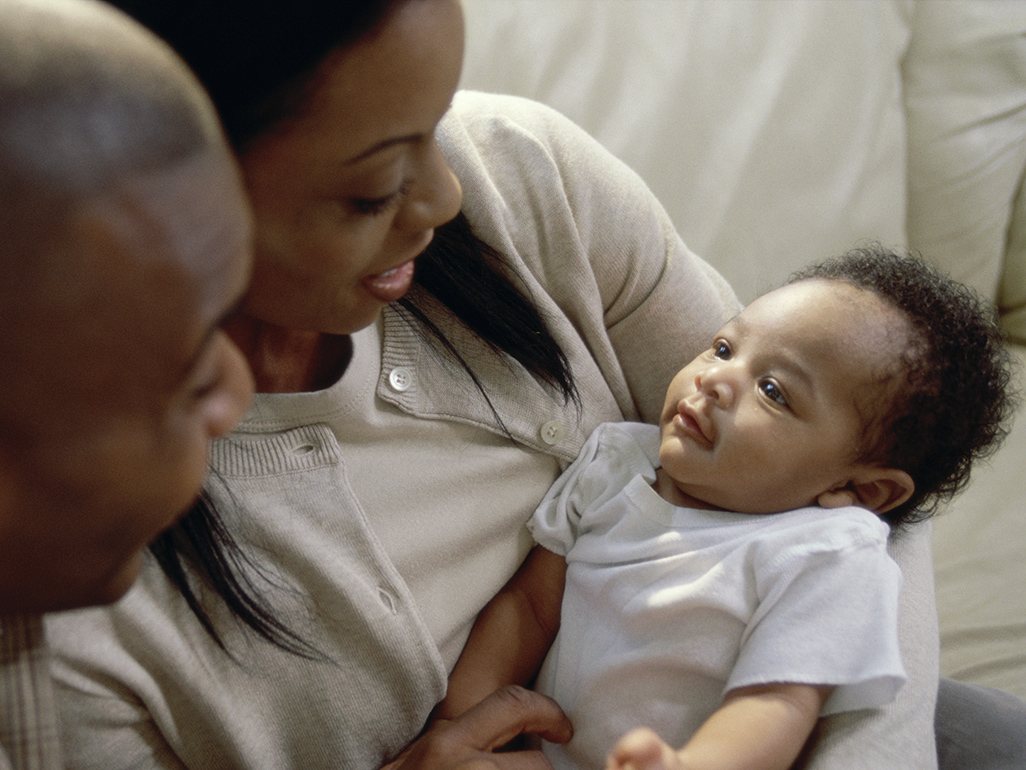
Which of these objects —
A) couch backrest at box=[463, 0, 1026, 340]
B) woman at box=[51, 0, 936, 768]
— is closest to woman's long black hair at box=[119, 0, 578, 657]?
woman at box=[51, 0, 936, 768]

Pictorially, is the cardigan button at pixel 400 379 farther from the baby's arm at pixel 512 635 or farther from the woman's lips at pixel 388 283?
the baby's arm at pixel 512 635

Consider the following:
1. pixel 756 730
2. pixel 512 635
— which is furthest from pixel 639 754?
pixel 512 635

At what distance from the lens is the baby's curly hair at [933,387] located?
34.0 inches

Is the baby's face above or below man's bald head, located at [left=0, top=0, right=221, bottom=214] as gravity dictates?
below

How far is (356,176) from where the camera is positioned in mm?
592

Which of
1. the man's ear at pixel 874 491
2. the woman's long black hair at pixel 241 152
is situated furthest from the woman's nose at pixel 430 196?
the man's ear at pixel 874 491

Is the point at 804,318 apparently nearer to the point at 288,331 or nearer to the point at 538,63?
the point at 288,331

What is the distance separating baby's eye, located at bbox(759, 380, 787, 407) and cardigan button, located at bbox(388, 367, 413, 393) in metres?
0.36

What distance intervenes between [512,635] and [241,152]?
1.89 ft

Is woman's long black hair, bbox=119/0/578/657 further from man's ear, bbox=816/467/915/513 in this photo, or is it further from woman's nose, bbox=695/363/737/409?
man's ear, bbox=816/467/915/513

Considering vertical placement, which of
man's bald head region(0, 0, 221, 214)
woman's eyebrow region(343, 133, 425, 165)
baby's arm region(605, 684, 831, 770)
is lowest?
baby's arm region(605, 684, 831, 770)

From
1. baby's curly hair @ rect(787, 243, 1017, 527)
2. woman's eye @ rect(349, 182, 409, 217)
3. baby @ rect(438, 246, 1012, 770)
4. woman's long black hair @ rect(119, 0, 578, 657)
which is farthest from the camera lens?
baby's curly hair @ rect(787, 243, 1017, 527)

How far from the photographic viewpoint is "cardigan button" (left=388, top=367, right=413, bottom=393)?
0.84 meters

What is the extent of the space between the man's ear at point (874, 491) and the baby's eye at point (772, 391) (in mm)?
108
